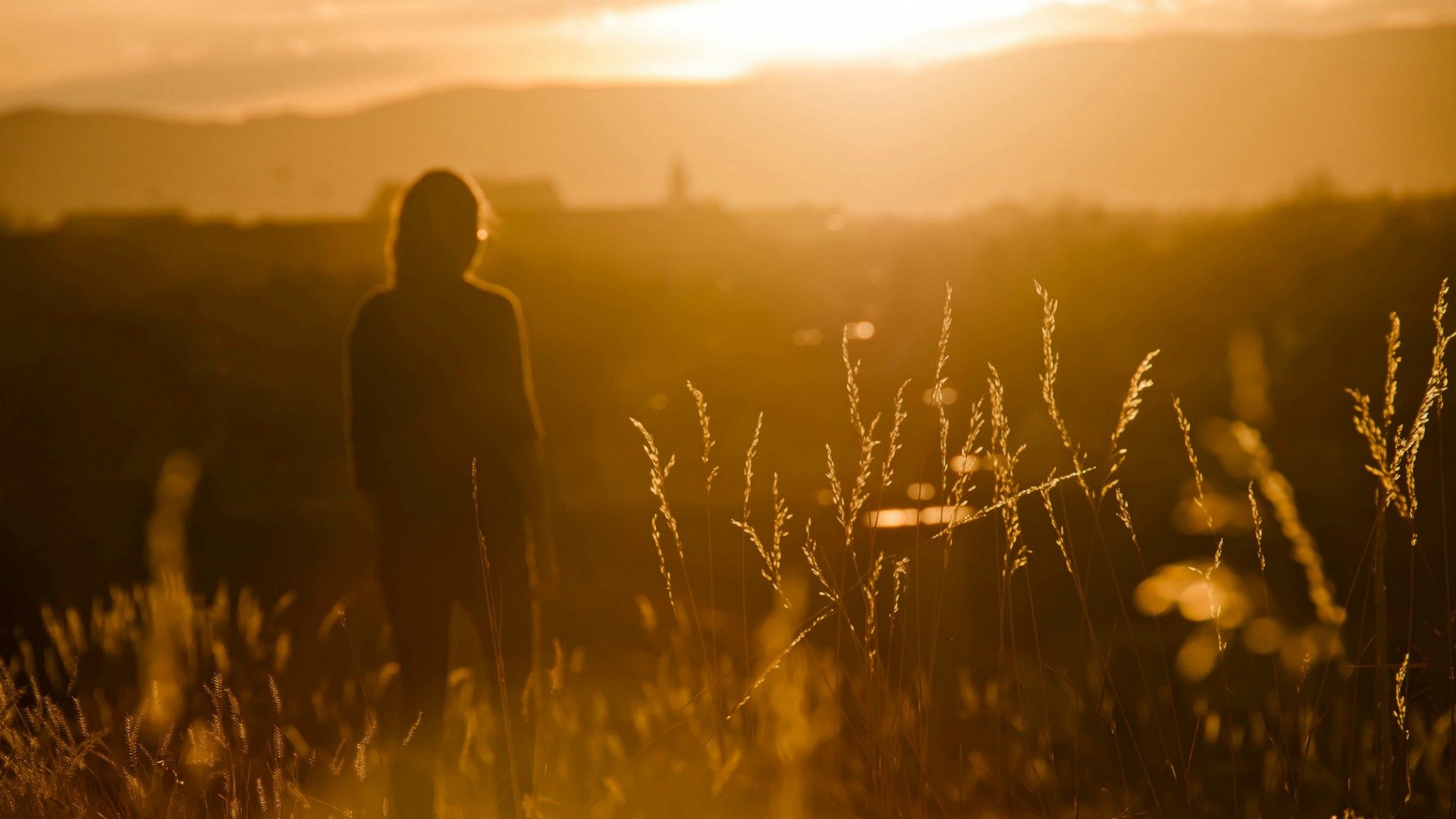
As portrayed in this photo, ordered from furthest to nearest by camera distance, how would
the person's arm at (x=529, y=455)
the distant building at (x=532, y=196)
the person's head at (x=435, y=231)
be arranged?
1. the distant building at (x=532, y=196)
2. the person's arm at (x=529, y=455)
3. the person's head at (x=435, y=231)

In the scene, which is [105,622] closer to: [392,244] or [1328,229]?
[392,244]

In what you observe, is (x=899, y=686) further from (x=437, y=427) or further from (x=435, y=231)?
(x=435, y=231)

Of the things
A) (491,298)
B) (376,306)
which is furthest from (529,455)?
(376,306)

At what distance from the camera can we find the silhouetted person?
358 centimetres

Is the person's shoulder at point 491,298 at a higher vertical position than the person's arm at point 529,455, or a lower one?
higher

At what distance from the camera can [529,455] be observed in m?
3.71

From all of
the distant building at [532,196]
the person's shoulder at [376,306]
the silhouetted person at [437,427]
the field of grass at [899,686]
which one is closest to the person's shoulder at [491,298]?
the silhouetted person at [437,427]

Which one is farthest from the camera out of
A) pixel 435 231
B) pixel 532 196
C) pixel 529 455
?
pixel 532 196

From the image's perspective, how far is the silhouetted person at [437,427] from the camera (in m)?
3.58

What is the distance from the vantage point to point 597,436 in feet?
65.9

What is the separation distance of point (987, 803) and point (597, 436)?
16.4 m

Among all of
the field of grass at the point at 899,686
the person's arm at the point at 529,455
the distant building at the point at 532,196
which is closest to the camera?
the field of grass at the point at 899,686

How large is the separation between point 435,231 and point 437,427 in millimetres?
501

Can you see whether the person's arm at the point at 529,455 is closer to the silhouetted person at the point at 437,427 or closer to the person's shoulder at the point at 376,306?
the silhouetted person at the point at 437,427
